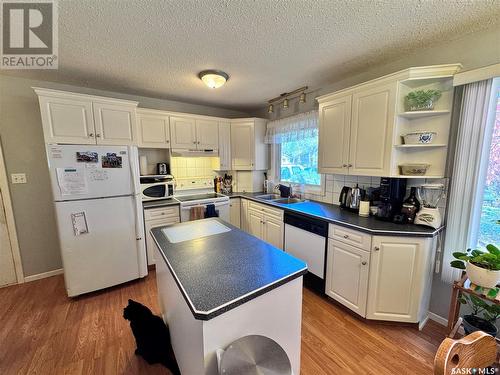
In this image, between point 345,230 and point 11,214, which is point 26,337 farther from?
point 345,230

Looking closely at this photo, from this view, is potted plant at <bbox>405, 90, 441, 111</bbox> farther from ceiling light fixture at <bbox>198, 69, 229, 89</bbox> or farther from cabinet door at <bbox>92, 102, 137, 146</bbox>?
cabinet door at <bbox>92, 102, 137, 146</bbox>

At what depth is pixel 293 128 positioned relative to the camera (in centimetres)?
302

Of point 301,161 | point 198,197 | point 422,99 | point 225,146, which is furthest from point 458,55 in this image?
point 198,197

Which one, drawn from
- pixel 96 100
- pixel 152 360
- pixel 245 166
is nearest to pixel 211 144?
pixel 245 166

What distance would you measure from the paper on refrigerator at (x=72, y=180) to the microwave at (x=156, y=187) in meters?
0.70

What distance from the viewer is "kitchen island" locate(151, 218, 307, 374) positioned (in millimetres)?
875

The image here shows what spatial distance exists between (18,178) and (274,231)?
3.04 m

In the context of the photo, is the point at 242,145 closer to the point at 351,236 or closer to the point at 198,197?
the point at 198,197

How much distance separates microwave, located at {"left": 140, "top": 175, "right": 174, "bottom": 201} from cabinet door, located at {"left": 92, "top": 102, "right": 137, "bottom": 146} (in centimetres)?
60

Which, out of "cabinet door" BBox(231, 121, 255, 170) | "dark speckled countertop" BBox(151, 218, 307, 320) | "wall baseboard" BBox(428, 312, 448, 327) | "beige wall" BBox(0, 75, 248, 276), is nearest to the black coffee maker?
"wall baseboard" BBox(428, 312, 448, 327)

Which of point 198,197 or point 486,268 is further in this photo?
point 198,197

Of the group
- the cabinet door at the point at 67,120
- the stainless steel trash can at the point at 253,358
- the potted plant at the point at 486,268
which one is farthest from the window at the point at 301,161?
the cabinet door at the point at 67,120

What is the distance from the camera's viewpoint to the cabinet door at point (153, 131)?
2799 mm

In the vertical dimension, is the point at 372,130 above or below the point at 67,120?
below
